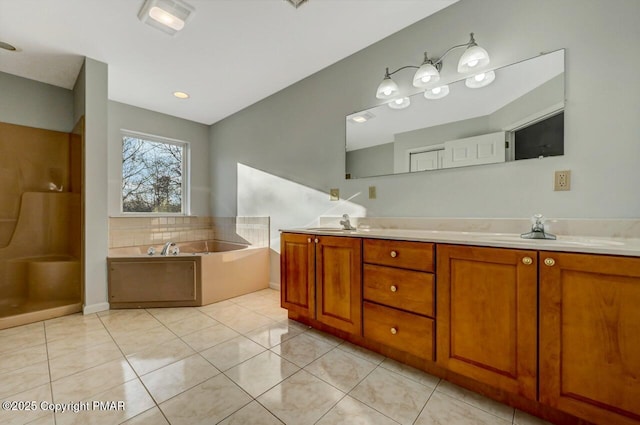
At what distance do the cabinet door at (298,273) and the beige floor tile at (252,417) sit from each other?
87cm

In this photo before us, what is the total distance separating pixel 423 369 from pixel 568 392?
706 millimetres

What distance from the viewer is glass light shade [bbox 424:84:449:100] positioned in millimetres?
1946

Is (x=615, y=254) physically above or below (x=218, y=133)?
below

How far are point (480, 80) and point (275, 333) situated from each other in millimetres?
2443

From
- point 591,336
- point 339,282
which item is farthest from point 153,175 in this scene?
point 591,336

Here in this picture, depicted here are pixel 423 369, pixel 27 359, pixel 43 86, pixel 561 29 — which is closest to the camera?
pixel 561 29

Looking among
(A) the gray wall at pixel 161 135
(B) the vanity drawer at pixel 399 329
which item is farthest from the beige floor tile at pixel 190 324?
(A) the gray wall at pixel 161 135

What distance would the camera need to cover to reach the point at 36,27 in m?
2.13

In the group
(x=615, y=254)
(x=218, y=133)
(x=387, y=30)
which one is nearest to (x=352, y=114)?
(x=387, y=30)

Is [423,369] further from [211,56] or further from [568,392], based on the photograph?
[211,56]

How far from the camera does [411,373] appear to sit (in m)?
1.62

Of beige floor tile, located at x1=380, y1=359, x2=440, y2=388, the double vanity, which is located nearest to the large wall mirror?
the double vanity

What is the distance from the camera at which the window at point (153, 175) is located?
12.0 ft

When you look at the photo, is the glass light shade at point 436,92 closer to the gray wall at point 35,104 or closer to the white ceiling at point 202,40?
the white ceiling at point 202,40
